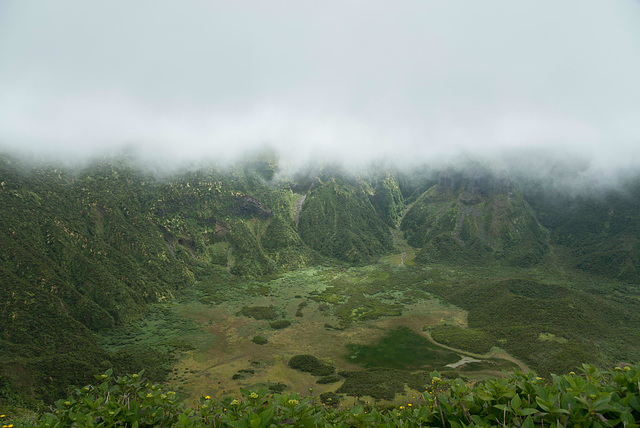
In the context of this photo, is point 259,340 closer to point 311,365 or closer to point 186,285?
point 311,365

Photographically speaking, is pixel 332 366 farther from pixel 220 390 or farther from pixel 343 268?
pixel 343 268

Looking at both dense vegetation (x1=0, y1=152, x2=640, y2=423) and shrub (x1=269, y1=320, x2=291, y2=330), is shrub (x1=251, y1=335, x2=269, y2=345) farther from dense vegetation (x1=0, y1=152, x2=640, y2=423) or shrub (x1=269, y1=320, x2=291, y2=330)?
shrub (x1=269, y1=320, x2=291, y2=330)

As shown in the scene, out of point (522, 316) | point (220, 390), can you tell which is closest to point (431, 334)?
point (522, 316)

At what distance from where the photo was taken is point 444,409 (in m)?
7.27

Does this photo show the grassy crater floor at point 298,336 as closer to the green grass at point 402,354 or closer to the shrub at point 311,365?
the green grass at point 402,354

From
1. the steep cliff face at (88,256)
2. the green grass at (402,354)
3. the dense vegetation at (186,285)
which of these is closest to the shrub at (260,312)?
the dense vegetation at (186,285)

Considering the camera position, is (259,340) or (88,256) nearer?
(259,340)

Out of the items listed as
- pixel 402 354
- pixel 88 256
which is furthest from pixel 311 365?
pixel 88 256

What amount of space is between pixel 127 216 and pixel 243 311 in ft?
296

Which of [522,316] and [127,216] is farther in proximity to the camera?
[127,216]

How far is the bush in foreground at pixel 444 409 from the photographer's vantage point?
19.2ft

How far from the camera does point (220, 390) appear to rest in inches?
2445

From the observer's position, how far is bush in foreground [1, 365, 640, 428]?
5848mm

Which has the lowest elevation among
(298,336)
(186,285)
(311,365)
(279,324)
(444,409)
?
(186,285)
